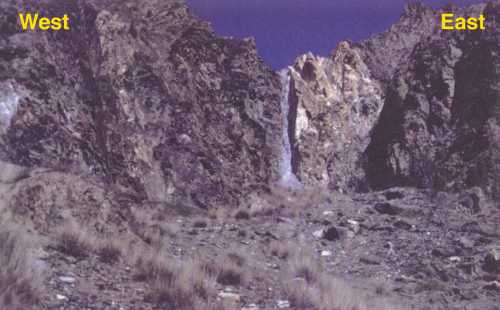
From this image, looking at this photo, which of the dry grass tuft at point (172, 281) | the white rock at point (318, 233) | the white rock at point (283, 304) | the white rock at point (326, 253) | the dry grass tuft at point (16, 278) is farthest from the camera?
the white rock at point (318, 233)

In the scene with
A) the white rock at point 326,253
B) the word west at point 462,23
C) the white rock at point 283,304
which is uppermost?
the word west at point 462,23

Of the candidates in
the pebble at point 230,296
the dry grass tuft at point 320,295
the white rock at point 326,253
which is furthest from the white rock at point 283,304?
the white rock at point 326,253

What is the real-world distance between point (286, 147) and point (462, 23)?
12018mm

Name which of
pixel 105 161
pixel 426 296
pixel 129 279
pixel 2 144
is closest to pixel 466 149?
pixel 426 296

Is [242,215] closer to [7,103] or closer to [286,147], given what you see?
[7,103]

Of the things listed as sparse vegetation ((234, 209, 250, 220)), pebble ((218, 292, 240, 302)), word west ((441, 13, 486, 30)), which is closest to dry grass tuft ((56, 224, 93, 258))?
pebble ((218, 292, 240, 302))

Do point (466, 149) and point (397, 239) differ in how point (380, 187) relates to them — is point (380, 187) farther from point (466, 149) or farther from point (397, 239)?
point (397, 239)

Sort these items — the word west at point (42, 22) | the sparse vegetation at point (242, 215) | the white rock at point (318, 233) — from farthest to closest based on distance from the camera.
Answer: the word west at point (42, 22) → the sparse vegetation at point (242, 215) → the white rock at point (318, 233)

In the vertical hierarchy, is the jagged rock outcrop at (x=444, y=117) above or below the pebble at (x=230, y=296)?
above

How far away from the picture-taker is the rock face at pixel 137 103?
569 inches

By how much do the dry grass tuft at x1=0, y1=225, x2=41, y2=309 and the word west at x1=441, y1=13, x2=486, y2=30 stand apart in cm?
2014

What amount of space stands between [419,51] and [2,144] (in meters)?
19.8

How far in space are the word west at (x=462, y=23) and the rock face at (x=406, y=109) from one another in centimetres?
29

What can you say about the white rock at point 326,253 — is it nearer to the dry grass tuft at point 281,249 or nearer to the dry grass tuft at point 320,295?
the dry grass tuft at point 281,249
